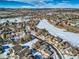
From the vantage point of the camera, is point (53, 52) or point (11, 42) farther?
point (11, 42)

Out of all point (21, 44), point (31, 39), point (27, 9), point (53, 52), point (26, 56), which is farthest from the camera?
point (27, 9)

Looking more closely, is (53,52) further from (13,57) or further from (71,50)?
(13,57)

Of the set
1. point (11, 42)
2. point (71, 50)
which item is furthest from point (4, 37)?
point (71, 50)

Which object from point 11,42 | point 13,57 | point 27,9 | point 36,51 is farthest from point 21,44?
point 27,9

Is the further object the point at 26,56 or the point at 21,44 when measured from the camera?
the point at 21,44

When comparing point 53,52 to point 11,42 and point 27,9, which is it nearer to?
point 11,42

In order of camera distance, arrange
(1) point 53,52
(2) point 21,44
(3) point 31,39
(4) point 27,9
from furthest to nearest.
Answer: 1. (4) point 27,9
2. (3) point 31,39
3. (2) point 21,44
4. (1) point 53,52

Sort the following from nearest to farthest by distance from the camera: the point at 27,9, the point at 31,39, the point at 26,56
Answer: the point at 26,56
the point at 31,39
the point at 27,9
